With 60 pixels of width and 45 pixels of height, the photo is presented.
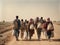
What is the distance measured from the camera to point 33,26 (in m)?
2.97

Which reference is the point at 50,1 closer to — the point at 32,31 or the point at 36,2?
the point at 36,2

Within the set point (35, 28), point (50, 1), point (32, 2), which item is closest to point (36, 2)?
point (32, 2)

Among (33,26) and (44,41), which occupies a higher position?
(33,26)

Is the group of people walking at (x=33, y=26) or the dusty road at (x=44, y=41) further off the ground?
the group of people walking at (x=33, y=26)

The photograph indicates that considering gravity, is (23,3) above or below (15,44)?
above

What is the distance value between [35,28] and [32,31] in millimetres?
84

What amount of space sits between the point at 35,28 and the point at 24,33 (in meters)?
0.24

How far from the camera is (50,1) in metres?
3.04

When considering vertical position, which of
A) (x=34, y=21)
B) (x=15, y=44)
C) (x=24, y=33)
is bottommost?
(x=15, y=44)

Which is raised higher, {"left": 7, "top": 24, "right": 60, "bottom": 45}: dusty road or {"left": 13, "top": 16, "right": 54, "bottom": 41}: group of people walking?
{"left": 13, "top": 16, "right": 54, "bottom": 41}: group of people walking

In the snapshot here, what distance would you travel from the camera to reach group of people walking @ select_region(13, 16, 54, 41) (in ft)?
9.68

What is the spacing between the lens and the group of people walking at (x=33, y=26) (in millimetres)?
2949

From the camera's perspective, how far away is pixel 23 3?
306 cm

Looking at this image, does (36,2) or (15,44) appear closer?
(15,44)
